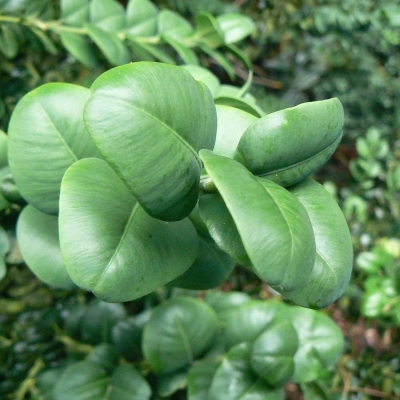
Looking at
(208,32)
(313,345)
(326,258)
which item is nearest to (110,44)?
(208,32)

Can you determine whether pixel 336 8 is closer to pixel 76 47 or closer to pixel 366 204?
pixel 366 204

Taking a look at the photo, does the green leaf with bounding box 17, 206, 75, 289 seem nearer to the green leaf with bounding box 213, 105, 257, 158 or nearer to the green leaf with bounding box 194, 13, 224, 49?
the green leaf with bounding box 213, 105, 257, 158

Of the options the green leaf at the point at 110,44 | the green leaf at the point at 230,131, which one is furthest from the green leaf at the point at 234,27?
the green leaf at the point at 230,131

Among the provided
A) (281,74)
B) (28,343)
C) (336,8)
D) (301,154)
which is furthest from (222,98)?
(281,74)

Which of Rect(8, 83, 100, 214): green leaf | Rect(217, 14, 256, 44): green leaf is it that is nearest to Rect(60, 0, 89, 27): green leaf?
Rect(217, 14, 256, 44): green leaf

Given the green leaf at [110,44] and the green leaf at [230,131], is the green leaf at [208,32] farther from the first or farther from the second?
the green leaf at [230,131]

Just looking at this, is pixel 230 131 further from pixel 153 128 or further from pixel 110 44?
pixel 110 44
